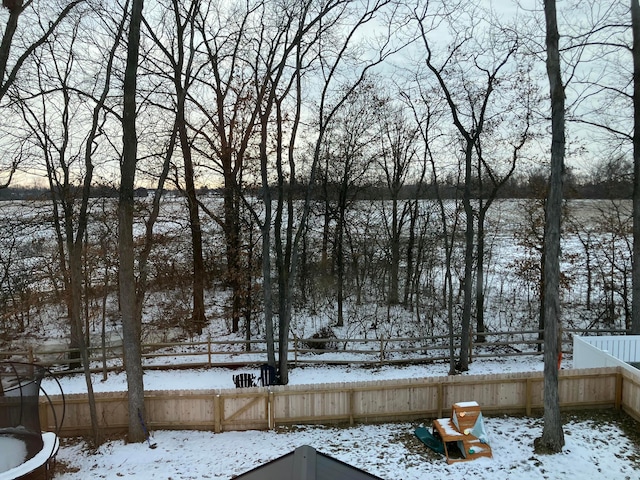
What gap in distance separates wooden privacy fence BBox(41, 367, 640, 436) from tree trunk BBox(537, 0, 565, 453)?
1.62 meters

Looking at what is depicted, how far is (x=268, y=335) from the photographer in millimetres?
12922

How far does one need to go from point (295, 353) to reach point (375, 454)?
22.2ft

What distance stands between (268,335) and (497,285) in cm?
1675

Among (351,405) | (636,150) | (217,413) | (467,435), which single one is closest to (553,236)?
(467,435)

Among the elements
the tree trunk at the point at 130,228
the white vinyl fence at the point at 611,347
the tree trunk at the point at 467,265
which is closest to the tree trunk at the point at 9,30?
the tree trunk at the point at 130,228

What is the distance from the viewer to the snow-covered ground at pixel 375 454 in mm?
7391

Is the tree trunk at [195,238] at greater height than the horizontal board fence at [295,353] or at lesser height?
greater

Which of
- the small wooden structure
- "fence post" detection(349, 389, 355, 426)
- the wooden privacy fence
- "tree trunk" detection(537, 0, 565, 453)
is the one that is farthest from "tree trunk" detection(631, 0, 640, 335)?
"fence post" detection(349, 389, 355, 426)

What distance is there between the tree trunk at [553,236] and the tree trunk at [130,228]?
739 cm

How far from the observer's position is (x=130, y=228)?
8.71m

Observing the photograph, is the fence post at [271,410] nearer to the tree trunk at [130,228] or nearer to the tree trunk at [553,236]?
the tree trunk at [130,228]

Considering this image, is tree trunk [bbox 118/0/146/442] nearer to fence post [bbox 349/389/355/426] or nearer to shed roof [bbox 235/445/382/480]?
fence post [bbox 349/389/355/426]

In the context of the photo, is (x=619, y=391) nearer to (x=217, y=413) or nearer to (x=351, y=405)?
(x=351, y=405)

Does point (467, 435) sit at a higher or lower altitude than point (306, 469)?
lower
